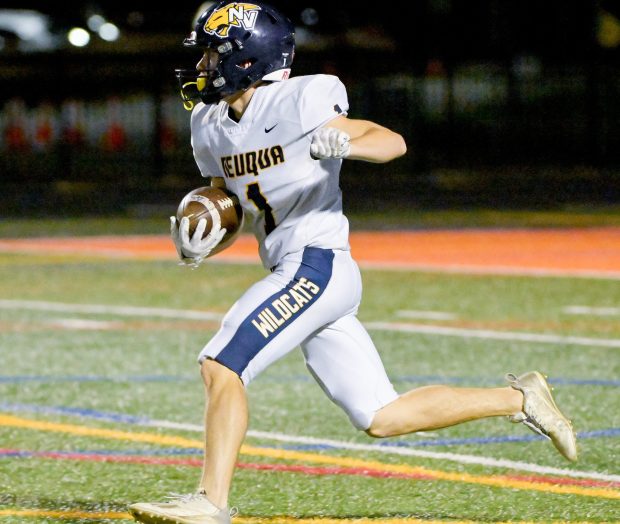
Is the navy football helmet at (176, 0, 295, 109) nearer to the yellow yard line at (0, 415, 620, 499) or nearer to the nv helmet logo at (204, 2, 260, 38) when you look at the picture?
the nv helmet logo at (204, 2, 260, 38)

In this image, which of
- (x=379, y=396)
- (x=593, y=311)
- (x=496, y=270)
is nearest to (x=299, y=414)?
(x=379, y=396)

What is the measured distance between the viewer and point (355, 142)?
5.35 m

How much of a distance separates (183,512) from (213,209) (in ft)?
3.82

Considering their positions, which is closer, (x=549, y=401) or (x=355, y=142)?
(x=355, y=142)

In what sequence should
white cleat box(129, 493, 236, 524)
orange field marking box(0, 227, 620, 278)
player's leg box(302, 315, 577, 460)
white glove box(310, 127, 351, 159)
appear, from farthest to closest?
orange field marking box(0, 227, 620, 278)
player's leg box(302, 315, 577, 460)
white glove box(310, 127, 351, 159)
white cleat box(129, 493, 236, 524)

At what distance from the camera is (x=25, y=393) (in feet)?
28.0

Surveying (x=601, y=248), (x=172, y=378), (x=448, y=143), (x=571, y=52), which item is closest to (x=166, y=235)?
(x=601, y=248)

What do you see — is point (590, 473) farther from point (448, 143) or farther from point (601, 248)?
point (448, 143)

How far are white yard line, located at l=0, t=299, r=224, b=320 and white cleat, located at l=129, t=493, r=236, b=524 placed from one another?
645 centimetres

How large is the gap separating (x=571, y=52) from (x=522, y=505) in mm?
29127

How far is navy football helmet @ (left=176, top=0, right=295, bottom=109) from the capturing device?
5641mm

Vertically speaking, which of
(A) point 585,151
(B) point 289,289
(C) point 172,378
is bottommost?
(A) point 585,151

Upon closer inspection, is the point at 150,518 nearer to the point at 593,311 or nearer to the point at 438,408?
the point at 438,408

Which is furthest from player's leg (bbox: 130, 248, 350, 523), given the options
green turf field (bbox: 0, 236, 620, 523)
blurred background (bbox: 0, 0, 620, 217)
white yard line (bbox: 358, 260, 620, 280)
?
blurred background (bbox: 0, 0, 620, 217)
